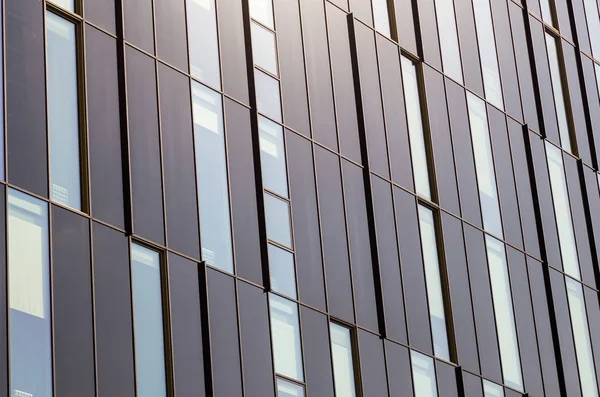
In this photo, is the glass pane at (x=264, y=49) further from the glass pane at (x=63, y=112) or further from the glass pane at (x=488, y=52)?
the glass pane at (x=488, y=52)

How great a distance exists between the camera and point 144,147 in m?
23.6

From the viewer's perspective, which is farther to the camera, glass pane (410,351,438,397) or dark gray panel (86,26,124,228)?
glass pane (410,351,438,397)

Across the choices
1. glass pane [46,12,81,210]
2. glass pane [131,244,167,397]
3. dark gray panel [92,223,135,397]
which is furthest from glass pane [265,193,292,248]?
glass pane [46,12,81,210]

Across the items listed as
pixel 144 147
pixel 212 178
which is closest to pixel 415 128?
pixel 212 178

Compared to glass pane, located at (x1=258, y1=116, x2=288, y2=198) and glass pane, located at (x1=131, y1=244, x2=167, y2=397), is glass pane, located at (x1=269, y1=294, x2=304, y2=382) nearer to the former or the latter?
glass pane, located at (x1=258, y1=116, x2=288, y2=198)

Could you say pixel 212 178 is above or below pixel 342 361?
above

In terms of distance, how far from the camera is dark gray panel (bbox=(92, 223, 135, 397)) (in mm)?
21016

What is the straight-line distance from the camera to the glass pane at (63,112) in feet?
70.7

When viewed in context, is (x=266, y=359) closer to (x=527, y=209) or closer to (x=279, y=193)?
(x=279, y=193)

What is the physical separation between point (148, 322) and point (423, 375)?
940cm

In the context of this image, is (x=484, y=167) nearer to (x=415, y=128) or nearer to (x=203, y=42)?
(x=415, y=128)

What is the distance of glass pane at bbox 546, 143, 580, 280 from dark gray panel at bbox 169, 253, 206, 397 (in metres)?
Result: 16.3

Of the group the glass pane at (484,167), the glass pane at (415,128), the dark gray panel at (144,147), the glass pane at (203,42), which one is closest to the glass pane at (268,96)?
the glass pane at (203,42)

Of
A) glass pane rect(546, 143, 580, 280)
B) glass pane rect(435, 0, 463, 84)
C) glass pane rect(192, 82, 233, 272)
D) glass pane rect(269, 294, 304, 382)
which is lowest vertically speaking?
glass pane rect(269, 294, 304, 382)
